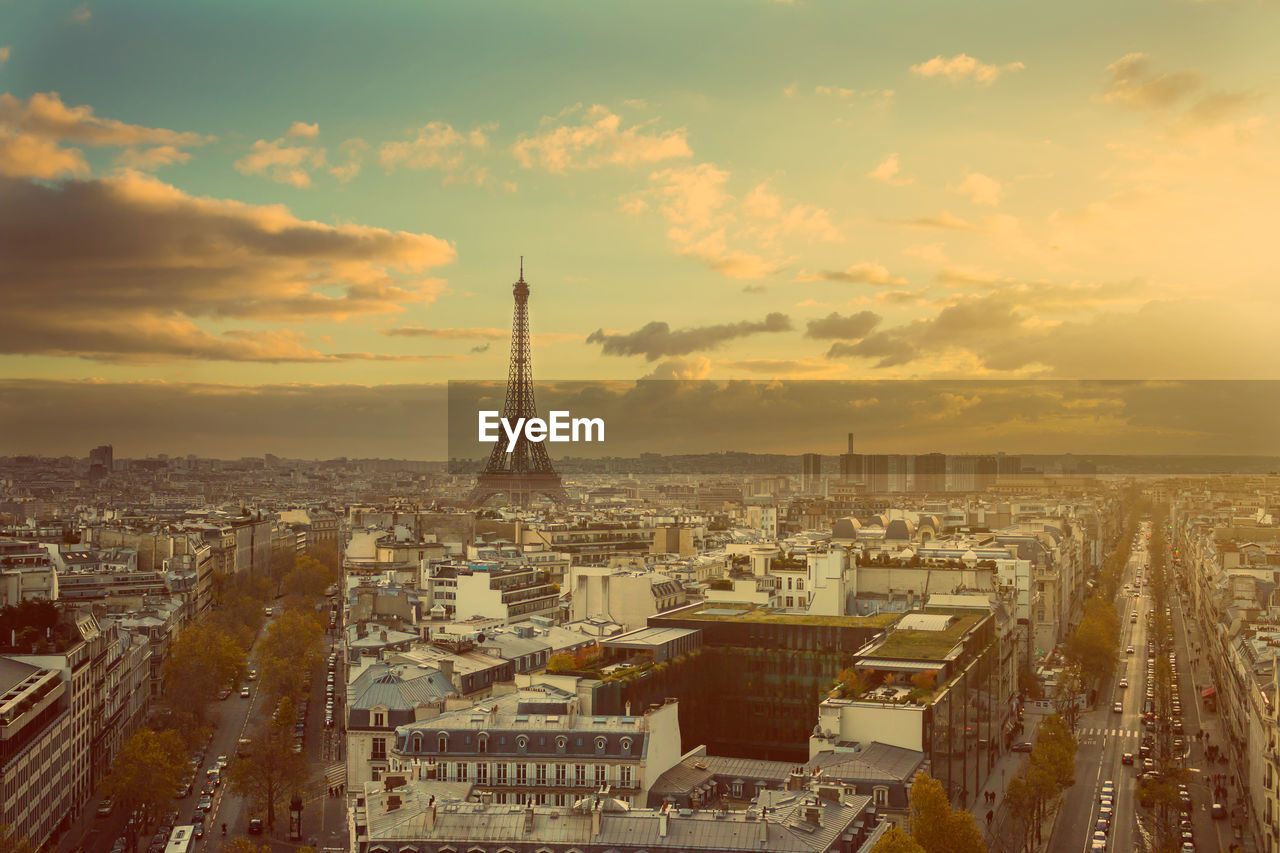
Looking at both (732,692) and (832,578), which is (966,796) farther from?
(832,578)

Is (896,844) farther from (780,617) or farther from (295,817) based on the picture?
(780,617)

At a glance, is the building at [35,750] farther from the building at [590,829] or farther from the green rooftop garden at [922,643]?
the green rooftop garden at [922,643]

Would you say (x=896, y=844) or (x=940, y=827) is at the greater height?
(x=896, y=844)

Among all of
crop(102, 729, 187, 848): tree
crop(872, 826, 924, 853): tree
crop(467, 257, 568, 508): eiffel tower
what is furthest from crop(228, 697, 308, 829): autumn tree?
crop(467, 257, 568, 508): eiffel tower

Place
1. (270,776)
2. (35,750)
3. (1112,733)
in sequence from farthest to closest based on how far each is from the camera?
(1112,733) < (270,776) < (35,750)

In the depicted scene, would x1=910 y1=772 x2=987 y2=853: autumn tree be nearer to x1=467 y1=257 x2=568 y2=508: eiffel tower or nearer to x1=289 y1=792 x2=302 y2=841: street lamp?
x1=289 y1=792 x2=302 y2=841: street lamp

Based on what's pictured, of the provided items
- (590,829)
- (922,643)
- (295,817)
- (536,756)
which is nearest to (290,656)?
(295,817)

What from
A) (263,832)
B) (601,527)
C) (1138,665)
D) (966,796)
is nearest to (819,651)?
(966,796)
